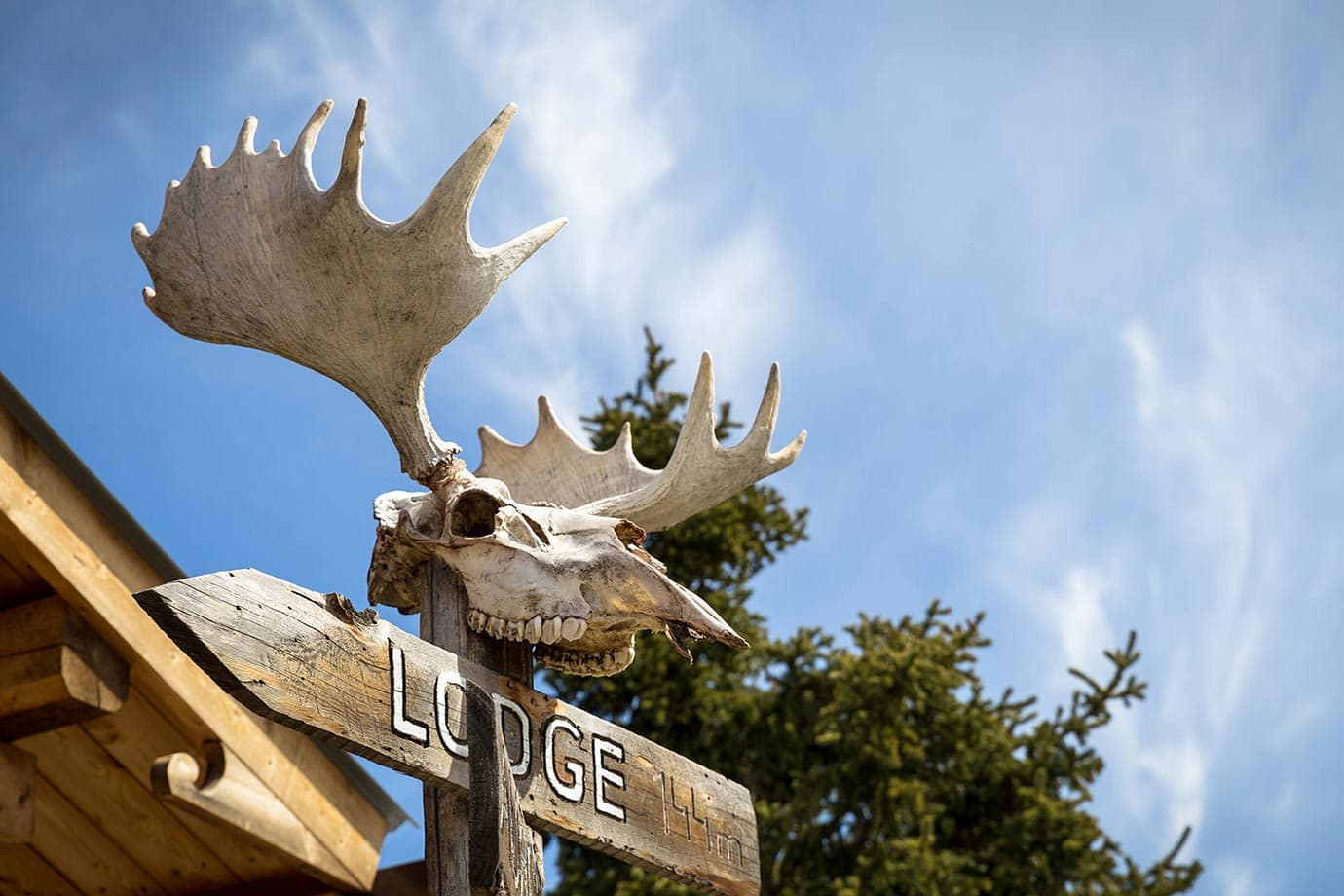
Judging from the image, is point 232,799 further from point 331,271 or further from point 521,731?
point 331,271

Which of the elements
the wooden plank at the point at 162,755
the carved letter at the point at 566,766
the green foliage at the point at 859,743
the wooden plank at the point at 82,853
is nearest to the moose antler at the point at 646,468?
the carved letter at the point at 566,766

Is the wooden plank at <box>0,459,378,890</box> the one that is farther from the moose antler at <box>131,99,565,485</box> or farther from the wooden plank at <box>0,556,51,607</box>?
the moose antler at <box>131,99,565,485</box>

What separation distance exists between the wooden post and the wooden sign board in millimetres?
69

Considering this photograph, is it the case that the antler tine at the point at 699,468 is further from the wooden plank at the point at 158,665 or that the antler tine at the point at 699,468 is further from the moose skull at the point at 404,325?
the wooden plank at the point at 158,665

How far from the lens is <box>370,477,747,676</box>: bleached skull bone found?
2.93 m

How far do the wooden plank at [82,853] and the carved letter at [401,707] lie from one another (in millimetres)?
3530

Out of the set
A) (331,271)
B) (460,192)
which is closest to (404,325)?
(331,271)

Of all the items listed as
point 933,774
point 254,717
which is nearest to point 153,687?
point 254,717

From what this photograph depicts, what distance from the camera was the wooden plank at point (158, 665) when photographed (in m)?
4.39

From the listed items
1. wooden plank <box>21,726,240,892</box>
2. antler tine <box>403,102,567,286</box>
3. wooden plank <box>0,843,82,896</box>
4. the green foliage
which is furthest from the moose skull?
the green foliage

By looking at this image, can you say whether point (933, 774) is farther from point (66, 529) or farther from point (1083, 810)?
point (66, 529)

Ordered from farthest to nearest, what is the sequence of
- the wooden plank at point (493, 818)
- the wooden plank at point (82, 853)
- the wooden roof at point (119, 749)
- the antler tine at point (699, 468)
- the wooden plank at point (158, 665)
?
1. the wooden plank at point (82, 853)
2. the wooden roof at point (119, 749)
3. the wooden plank at point (158, 665)
4. the antler tine at point (699, 468)
5. the wooden plank at point (493, 818)

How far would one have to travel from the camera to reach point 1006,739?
414 inches

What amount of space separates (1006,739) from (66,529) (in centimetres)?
761
